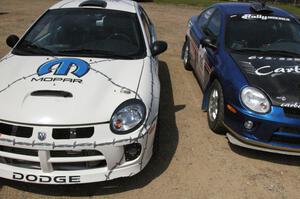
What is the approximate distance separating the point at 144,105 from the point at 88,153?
26.2 inches

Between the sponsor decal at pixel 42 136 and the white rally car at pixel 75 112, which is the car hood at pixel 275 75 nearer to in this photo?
the white rally car at pixel 75 112

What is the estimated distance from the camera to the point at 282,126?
3.99 meters

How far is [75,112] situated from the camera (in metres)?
3.35

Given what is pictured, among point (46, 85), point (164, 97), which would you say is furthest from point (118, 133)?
point (164, 97)

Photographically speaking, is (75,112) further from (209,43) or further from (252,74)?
(209,43)

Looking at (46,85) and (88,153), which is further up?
(46,85)

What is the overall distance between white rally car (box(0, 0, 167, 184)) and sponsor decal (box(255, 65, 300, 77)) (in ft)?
3.97

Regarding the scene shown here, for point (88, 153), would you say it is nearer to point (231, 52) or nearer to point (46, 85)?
point (46, 85)

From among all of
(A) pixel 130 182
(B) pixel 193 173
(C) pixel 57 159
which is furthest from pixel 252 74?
(C) pixel 57 159

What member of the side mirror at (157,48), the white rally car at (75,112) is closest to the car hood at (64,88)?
the white rally car at (75,112)

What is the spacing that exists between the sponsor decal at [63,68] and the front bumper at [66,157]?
67 cm

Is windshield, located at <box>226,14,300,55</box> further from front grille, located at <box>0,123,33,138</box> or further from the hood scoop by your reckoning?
front grille, located at <box>0,123,33,138</box>

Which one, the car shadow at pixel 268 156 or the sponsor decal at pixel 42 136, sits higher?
the sponsor decal at pixel 42 136

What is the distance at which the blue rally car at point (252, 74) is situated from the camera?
4062mm
